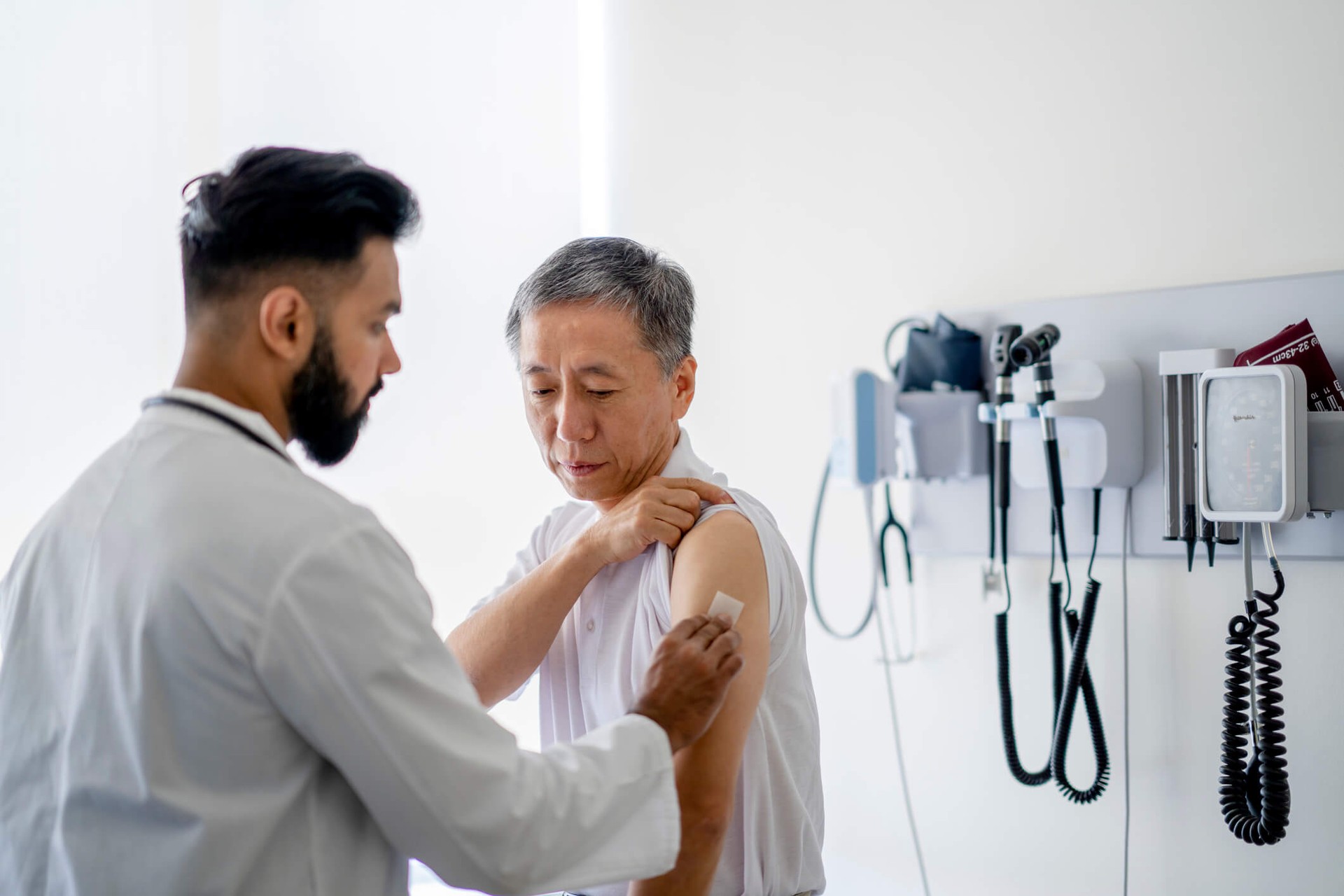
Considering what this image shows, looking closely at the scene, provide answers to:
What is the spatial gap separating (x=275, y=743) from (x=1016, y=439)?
1.38 meters

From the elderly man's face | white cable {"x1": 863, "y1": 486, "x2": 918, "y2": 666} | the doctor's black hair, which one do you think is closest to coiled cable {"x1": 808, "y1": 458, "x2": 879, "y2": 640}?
white cable {"x1": 863, "y1": 486, "x2": 918, "y2": 666}

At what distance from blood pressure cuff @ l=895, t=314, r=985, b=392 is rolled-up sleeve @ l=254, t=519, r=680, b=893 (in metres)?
1.24

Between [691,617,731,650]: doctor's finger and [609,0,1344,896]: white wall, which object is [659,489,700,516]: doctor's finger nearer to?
[691,617,731,650]: doctor's finger

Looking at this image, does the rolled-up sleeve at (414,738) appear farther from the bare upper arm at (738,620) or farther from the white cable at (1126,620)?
the white cable at (1126,620)

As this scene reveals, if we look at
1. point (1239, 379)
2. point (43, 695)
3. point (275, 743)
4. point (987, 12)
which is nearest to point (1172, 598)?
point (1239, 379)

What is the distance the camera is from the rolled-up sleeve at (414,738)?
0.83m

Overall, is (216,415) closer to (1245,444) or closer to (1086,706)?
(1245,444)

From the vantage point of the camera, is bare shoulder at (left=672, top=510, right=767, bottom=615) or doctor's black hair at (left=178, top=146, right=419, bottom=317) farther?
bare shoulder at (left=672, top=510, right=767, bottom=615)

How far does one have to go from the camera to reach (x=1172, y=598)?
1.75m

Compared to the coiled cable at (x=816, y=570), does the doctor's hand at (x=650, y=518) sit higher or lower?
higher

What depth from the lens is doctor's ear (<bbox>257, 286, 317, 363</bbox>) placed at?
35.8 inches

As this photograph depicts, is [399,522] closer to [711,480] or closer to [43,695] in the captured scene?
[711,480]

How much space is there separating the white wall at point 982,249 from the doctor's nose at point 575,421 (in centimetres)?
95

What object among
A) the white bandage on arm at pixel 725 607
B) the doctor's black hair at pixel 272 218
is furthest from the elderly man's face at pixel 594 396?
the doctor's black hair at pixel 272 218
